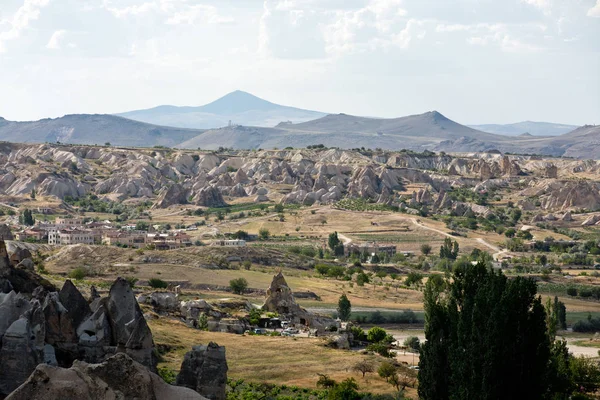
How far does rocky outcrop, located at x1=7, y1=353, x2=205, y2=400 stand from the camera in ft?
54.2

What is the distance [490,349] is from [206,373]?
8745mm

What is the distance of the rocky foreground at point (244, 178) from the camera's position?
501ft

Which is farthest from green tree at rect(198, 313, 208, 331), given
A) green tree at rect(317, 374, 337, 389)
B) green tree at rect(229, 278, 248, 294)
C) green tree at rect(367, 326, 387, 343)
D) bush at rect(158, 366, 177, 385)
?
green tree at rect(229, 278, 248, 294)

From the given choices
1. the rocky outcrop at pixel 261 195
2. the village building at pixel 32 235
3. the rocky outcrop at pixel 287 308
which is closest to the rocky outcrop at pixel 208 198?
the rocky outcrop at pixel 261 195

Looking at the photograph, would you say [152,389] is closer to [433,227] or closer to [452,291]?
[452,291]

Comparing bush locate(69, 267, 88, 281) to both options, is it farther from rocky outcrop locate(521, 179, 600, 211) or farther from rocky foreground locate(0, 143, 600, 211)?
rocky outcrop locate(521, 179, 600, 211)

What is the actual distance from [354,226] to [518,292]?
95.1 meters

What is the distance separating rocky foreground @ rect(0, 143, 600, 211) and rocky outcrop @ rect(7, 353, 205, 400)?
5048 inches

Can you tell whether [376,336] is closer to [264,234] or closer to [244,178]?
[264,234]

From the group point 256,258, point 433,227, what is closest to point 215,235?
point 256,258

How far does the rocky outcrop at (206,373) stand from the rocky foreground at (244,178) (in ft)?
397

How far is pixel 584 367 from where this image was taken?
43.4 m

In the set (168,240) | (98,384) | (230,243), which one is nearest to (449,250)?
(230,243)

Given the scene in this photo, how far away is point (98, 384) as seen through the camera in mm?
17172
